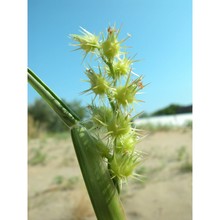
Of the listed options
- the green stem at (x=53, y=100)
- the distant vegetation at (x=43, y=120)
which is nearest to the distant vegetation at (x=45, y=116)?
the distant vegetation at (x=43, y=120)

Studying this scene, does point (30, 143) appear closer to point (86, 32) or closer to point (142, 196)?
point (142, 196)

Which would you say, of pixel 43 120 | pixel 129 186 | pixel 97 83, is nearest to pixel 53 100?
pixel 97 83

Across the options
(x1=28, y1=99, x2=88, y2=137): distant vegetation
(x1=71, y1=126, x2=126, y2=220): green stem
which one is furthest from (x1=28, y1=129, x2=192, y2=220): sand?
(x1=71, y1=126, x2=126, y2=220): green stem

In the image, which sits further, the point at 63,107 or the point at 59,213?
the point at 59,213

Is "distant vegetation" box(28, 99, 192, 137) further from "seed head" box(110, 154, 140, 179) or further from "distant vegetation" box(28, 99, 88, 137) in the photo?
"seed head" box(110, 154, 140, 179)
